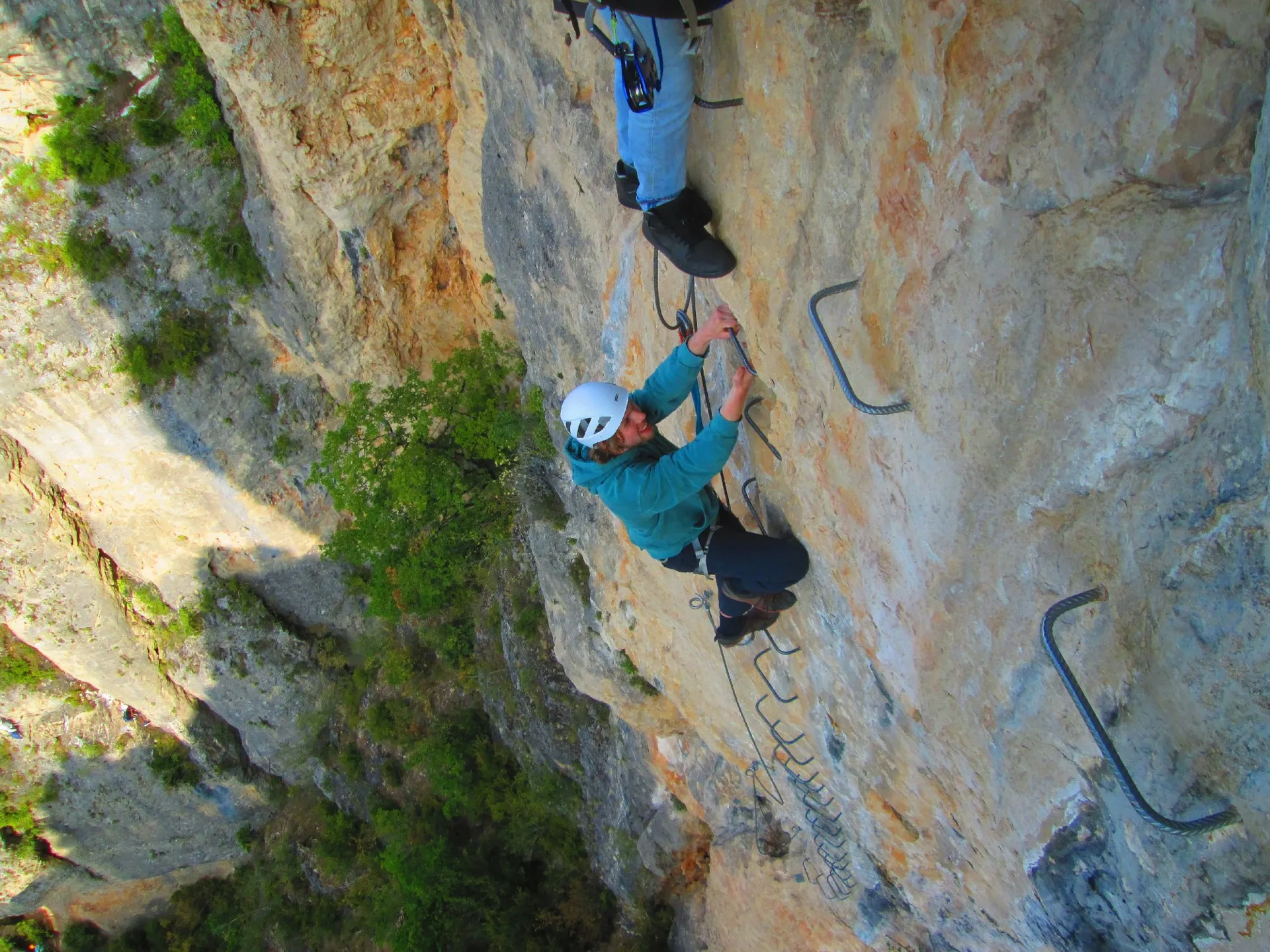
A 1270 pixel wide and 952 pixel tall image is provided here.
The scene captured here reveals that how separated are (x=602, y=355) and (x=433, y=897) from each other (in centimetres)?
764

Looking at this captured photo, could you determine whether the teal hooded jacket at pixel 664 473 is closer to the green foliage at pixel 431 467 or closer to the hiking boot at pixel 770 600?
the hiking boot at pixel 770 600

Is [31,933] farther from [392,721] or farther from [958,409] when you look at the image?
[958,409]

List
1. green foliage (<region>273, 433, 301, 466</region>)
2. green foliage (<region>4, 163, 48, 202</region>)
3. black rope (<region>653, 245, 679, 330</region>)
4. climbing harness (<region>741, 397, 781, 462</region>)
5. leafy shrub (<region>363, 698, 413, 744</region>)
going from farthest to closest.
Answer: leafy shrub (<region>363, 698, 413, 744</region>), green foliage (<region>273, 433, 301, 466</region>), green foliage (<region>4, 163, 48, 202</region>), black rope (<region>653, 245, 679, 330</region>), climbing harness (<region>741, 397, 781, 462</region>)

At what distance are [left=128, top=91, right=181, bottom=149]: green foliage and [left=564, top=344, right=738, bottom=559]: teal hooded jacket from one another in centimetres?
A: 772

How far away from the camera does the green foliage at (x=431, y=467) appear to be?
28.2 feet

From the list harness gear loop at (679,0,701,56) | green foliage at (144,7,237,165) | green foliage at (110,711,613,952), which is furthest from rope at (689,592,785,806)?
green foliage at (144,7,237,165)

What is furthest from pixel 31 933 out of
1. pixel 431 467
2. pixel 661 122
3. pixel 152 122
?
pixel 661 122

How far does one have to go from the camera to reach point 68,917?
1327cm

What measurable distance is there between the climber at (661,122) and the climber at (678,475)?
0.32 metres

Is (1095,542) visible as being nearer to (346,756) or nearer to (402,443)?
(402,443)

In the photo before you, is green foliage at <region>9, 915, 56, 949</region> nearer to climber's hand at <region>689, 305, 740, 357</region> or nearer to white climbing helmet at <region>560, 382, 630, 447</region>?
white climbing helmet at <region>560, 382, 630, 447</region>

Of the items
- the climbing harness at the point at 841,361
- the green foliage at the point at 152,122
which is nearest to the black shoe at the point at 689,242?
the climbing harness at the point at 841,361

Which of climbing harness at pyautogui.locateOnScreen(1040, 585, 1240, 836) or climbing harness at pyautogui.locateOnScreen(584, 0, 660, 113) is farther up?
→ climbing harness at pyautogui.locateOnScreen(584, 0, 660, 113)

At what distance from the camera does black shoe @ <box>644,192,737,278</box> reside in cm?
303
